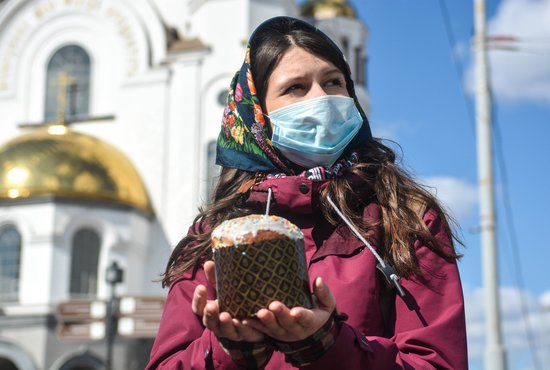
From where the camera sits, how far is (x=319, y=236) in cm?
226

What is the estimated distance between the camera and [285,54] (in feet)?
8.07

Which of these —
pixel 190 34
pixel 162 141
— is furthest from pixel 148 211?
pixel 190 34

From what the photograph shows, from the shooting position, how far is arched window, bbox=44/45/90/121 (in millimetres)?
22781

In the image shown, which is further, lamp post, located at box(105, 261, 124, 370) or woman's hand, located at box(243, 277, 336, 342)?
lamp post, located at box(105, 261, 124, 370)

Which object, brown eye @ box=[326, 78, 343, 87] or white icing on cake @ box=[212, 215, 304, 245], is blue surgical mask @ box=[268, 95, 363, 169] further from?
white icing on cake @ box=[212, 215, 304, 245]

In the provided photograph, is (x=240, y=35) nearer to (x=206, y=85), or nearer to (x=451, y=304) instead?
(x=206, y=85)

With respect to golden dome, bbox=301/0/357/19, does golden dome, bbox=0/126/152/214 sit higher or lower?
lower

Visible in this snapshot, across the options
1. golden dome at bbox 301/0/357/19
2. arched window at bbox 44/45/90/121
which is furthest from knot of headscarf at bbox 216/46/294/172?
golden dome at bbox 301/0/357/19

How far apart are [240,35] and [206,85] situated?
4.94ft

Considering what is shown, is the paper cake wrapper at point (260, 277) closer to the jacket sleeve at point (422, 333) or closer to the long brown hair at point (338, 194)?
the jacket sleeve at point (422, 333)

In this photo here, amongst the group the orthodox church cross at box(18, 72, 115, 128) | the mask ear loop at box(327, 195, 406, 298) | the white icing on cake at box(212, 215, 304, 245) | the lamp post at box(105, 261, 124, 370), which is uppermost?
the orthodox church cross at box(18, 72, 115, 128)

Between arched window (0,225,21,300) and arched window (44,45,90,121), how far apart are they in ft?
13.2

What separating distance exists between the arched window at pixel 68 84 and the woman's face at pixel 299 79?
21.0m

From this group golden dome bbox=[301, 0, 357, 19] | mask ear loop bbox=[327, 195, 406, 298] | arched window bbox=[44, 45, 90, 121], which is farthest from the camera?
golden dome bbox=[301, 0, 357, 19]
